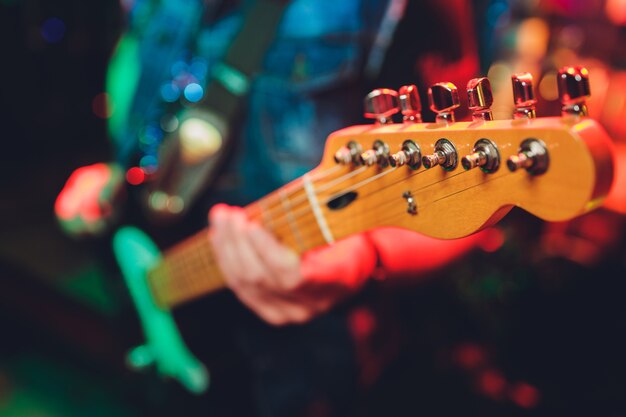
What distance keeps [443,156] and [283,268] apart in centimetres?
40

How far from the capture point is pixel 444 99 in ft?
1.54

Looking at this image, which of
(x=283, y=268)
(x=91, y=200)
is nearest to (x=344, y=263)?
(x=283, y=268)

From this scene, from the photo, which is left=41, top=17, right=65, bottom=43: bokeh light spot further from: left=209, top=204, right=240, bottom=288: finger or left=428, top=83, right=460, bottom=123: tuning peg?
left=428, top=83, right=460, bottom=123: tuning peg

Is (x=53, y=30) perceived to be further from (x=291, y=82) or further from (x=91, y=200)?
(x=291, y=82)

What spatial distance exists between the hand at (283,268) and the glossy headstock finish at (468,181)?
155mm

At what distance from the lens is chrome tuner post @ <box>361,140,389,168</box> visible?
57 centimetres

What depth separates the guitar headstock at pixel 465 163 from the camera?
39cm

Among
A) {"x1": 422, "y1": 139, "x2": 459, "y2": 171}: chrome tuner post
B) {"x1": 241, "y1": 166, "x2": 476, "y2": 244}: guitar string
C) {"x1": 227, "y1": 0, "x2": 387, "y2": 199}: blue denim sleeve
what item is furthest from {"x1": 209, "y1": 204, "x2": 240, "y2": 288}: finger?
{"x1": 422, "y1": 139, "x2": 459, "y2": 171}: chrome tuner post

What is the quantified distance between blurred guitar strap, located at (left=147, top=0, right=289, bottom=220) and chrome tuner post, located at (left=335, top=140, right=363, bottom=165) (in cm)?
51

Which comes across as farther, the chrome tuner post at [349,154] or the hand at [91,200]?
the hand at [91,200]

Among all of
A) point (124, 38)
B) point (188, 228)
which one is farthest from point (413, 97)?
point (124, 38)

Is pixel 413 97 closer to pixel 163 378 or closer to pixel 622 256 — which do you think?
pixel 163 378

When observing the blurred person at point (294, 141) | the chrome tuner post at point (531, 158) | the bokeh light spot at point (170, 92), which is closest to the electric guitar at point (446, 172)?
the chrome tuner post at point (531, 158)

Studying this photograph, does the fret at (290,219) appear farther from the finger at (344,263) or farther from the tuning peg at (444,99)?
the tuning peg at (444,99)
